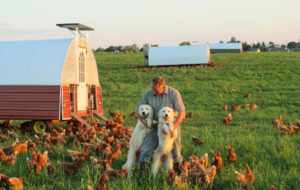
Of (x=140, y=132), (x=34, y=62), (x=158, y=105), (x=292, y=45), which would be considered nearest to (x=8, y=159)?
(x=140, y=132)

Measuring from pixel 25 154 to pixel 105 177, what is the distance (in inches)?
161

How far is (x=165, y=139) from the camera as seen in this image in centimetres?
708

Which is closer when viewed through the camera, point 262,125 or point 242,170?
point 242,170

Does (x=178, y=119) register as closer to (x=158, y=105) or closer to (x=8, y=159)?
(x=158, y=105)

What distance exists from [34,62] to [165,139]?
9.13m

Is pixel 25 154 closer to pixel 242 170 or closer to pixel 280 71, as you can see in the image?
pixel 242 170

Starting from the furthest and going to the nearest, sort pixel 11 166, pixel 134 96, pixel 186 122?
pixel 134 96, pixel 186 122, pixel 11 166

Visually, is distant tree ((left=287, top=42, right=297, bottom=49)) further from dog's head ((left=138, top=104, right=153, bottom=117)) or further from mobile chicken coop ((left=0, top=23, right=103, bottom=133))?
dog's head ((left=138, top=104, right=153, bottom=117))

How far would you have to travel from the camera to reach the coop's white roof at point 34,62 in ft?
48.5

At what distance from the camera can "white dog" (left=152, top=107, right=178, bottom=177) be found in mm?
7020

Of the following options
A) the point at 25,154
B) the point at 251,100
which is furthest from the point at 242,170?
the point at 251,100

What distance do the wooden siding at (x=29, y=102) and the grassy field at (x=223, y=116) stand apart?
3.03 m

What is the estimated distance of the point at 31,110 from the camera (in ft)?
48.1

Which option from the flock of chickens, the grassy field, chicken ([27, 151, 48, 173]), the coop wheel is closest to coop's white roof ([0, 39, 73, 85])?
the coop wheel
